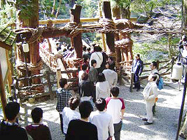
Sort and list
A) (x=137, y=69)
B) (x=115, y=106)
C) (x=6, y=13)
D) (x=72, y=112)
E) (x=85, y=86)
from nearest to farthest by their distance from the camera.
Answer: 1. (x=72, y=112)
2. (x=115, y=106)
3. (x=85, y=86)
4. (x=6, y=13)
5. (x=137, y=69)

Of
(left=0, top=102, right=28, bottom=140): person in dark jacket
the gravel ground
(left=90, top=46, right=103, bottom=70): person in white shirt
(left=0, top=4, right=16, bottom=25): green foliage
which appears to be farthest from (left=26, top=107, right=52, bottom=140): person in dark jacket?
(left=0, top=4, right=16, bottom=25): green foliage

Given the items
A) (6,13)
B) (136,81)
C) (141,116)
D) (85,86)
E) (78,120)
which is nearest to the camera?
(78,120)

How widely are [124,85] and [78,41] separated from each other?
2.53 meters

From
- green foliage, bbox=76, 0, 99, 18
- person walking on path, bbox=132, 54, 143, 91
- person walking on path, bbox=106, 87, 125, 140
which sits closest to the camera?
person walking on path, bbox=106, 87, 125, 140

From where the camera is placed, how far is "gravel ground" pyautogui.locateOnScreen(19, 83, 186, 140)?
5332 millimetres

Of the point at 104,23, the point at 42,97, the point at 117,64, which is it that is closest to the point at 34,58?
the point at 42,97

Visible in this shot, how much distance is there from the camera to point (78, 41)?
8031 mm

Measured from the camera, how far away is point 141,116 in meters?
6.23

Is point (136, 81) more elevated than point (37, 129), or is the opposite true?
point (37, 129)

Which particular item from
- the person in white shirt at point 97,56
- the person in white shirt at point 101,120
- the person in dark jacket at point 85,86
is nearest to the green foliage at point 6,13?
the person in white shirt at point 97,56

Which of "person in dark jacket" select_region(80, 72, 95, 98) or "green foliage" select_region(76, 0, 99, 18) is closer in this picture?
"person in dark jacket" select_region(80, 72, 95, 98)

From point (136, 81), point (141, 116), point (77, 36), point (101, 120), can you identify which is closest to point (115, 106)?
point (101, 120)

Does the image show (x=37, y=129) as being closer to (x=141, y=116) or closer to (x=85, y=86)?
(x=85, y=86)

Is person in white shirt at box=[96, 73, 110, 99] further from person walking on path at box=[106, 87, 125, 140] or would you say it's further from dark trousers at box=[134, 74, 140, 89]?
dark trousers at box=[134, 74, 140, 89]
